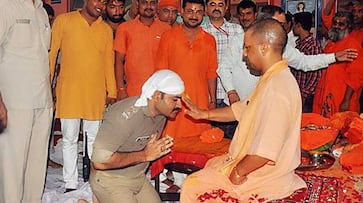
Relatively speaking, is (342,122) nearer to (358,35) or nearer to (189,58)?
(189,58)

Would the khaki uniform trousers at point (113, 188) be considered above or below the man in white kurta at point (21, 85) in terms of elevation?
below

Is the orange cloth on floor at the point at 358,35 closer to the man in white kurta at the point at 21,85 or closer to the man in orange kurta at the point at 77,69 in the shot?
the man in orange kurta at the point at 77,69

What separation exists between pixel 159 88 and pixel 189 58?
1810mm

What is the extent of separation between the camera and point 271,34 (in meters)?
3.27

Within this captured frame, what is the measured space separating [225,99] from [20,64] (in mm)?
2052

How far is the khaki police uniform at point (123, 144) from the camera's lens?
349 cm

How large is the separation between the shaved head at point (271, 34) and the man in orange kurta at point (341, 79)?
3.04 metres

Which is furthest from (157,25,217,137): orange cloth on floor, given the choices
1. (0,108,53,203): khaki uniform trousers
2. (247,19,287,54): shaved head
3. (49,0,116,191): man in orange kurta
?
(247,19,287,54): shaved head

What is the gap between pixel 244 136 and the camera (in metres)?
3.35

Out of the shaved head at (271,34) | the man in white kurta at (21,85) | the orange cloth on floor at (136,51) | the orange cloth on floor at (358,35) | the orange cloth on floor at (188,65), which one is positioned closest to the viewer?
the shaved head at (271,34)

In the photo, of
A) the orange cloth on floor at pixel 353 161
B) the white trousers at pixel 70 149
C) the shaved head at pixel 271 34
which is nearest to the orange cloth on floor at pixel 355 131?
the orange cloth on floor at pixel 353 161

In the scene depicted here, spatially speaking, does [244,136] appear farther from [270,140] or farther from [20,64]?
[20,64]

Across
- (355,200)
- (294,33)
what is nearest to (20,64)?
(355,200)

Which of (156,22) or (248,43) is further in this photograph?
(156,22)
